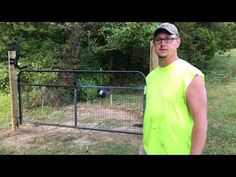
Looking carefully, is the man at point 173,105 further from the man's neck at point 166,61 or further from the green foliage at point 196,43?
the green foliage at point 196,43

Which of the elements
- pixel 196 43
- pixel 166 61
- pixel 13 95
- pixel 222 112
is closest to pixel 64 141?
pixel 13 95

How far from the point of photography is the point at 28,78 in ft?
31.2

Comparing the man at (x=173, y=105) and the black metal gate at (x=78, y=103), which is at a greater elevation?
the man at (x=173, y=105)

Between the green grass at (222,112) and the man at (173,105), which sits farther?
the green grass at (222,112)

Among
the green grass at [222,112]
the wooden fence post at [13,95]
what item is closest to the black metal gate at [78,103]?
the wooden fence post at [13,95]

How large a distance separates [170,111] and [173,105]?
0.03 m

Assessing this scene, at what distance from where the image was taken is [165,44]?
6.19ft

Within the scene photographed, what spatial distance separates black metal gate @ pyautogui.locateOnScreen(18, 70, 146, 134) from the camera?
21.3 feet

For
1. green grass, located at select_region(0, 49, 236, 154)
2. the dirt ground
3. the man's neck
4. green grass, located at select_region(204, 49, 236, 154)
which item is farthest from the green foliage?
the man's neck

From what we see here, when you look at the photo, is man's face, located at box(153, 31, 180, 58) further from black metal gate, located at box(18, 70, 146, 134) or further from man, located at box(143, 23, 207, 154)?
black metal gate, located at box(18, 70, 146, 134)

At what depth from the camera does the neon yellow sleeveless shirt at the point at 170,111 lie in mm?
1820

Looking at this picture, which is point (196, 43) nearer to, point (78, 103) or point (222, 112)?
point (222, 112)
